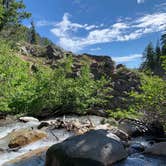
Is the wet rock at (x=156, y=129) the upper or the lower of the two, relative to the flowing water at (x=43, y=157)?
upper

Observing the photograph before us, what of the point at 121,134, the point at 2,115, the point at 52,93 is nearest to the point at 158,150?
the point at 121,134

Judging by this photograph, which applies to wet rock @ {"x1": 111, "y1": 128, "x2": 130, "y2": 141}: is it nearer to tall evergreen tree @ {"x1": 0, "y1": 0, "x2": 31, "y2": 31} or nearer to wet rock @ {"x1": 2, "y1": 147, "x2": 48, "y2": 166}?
wet rock @ {"x1": 2, "y1": 147, "x2": 48, "y2": 166}

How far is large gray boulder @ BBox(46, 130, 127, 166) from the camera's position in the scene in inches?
249

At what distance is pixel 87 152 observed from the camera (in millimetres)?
6441

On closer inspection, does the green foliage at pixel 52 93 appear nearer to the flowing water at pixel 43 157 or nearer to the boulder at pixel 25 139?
the flowing water at pixel 43 157

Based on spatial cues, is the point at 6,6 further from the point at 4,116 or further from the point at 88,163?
the point at 88,163

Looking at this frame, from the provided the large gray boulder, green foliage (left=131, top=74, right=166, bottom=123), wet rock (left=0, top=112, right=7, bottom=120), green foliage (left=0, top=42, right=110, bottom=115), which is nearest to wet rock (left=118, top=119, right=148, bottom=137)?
green foliage (left=131, top=74, right=166, bottom=123)

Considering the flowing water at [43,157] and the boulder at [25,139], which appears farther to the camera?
the boulder at [25,139]

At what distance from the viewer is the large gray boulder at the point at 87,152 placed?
20.7ft

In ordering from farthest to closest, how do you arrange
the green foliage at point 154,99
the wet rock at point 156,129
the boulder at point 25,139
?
the wet rock at point 156,129 < the boulder at point 25,139 < the green foliage at point 154,99

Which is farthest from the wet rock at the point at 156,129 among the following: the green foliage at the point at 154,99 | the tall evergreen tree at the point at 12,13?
the tall evergreen tree at the point at 12,13

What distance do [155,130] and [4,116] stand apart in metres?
8.86

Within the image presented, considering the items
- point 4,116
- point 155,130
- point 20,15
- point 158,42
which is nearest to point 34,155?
point 155,130

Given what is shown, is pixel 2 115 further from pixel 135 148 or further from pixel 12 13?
pixel 12 13
